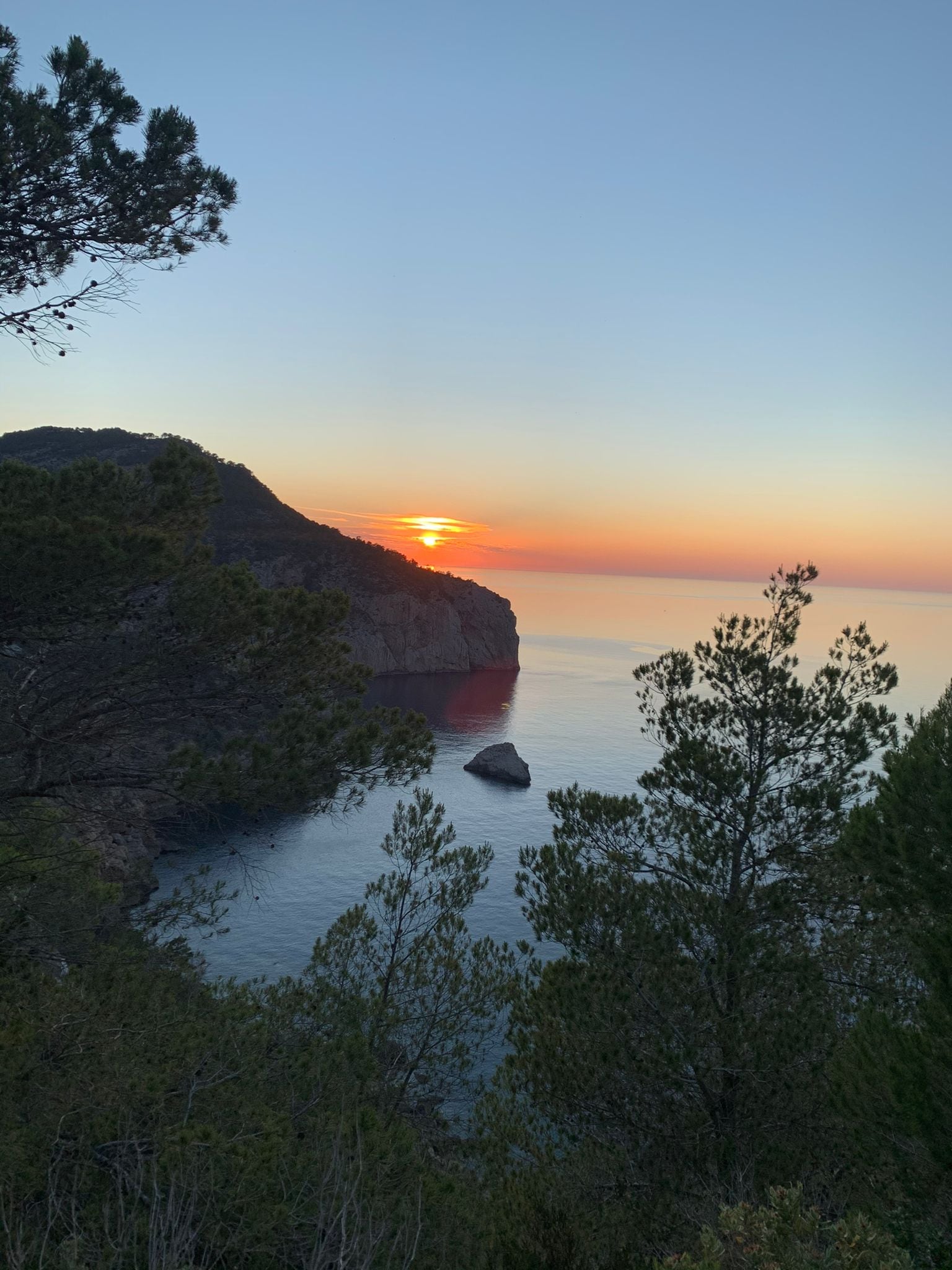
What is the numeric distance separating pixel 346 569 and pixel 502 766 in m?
52.8

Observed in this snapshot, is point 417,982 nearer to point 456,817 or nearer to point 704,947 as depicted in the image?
point 704,947

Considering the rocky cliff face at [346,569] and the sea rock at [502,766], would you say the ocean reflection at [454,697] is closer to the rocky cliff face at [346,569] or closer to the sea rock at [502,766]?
the rocky cliff face at [346,569]

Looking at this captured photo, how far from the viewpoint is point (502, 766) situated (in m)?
63.6

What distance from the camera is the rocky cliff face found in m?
97.9

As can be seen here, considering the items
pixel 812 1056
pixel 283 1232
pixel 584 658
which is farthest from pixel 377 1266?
pixel 584 658

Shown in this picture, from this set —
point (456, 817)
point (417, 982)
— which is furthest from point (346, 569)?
point (417, 982)

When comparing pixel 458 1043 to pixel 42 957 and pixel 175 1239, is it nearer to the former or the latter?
pixel 42 957

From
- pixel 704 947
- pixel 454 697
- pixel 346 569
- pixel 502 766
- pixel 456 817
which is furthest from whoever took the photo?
pixel 346 569

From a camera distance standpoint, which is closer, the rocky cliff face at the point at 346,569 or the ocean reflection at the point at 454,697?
the ocean reflection at the point at 454,697

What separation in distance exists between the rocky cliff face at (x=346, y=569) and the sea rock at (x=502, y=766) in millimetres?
36255

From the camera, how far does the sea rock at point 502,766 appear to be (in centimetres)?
6291

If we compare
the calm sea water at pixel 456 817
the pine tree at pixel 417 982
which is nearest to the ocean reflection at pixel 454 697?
the calm sea water at pixel 456 817

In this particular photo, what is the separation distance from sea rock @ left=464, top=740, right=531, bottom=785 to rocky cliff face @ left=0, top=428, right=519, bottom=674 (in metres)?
36.3

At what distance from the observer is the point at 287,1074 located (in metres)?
11.2
